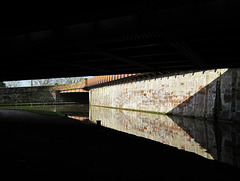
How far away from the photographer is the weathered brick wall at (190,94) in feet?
52.5

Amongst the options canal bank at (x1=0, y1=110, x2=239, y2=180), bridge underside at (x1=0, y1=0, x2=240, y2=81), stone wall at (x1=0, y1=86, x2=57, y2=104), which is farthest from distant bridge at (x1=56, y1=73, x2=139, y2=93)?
canal bank at (x1=0, y1=110, x2=239, y2=180)

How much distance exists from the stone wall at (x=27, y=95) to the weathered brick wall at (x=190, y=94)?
103ft

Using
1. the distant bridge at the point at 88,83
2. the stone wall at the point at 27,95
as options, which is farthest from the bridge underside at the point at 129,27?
the stone wall at the point at 27,95

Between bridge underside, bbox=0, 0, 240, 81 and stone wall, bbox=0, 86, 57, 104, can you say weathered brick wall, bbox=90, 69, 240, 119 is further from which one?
stone wall, bbox=0, 86, 57, 104

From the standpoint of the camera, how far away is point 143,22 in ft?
14.4

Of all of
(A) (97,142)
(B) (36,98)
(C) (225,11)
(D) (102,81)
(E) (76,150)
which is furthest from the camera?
(B) (36,98)

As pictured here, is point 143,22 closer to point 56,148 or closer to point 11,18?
point 11,18

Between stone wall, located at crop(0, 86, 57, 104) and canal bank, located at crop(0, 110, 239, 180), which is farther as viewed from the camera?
stone wall, located at crop(0, 86, 57, 104)

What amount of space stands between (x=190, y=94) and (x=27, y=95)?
1864 inches

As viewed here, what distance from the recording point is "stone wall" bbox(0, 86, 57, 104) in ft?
167

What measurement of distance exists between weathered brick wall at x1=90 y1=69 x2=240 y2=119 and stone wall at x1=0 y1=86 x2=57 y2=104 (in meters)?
31.4

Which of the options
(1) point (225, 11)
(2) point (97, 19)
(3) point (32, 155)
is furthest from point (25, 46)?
(1) point (225, 11)

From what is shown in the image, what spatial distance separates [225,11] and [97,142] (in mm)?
5720

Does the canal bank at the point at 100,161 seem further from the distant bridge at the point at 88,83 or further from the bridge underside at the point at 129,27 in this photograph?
the distant bridge at the point at 88,83
